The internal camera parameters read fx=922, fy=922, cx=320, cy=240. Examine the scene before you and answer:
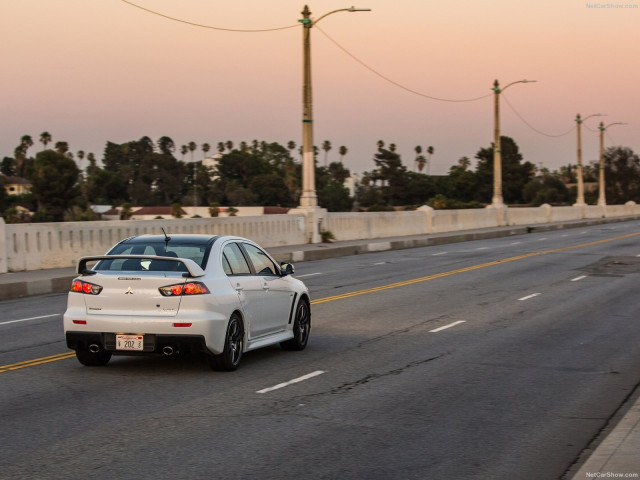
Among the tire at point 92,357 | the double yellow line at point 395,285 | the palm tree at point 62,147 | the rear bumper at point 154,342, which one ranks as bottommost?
the double yellow line at point 395,285

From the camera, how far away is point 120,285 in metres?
9.28

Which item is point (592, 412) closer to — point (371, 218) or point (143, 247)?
point (143, 247)

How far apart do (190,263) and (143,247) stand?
91cm

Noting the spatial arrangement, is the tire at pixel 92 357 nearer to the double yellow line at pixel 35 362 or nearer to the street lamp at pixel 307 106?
the double yellow line at pixel 35 362

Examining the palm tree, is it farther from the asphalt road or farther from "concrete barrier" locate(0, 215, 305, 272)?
the asphalt road

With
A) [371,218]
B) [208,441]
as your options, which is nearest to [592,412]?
[208,441]

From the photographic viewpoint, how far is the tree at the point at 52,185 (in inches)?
5915

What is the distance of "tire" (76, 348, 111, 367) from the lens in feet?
32.7

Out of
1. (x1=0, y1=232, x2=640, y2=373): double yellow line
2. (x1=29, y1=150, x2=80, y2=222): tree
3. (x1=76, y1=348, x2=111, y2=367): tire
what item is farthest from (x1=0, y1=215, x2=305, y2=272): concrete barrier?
(x1=29, y1=150, x2=80, y2=222): tree

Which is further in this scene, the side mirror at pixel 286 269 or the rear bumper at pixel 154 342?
the side mirror at pixel 286 269

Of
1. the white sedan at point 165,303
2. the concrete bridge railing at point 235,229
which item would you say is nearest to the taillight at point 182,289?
the white sedan at point 165,303

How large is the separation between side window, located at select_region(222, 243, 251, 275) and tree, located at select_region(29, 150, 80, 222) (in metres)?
143

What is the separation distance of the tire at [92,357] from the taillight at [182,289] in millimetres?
1220

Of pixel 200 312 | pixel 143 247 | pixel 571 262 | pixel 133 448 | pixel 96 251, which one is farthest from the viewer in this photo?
pixel 571 262
